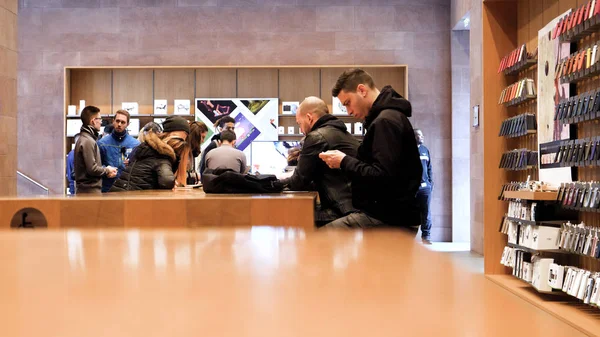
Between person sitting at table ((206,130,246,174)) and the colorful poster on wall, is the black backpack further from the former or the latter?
the colorful poster on wall

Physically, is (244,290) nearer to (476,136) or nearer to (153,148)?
(153,148)

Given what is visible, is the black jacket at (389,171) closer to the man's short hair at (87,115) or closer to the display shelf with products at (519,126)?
the display shelf with products at (519,126)

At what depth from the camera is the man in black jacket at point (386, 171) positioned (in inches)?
116

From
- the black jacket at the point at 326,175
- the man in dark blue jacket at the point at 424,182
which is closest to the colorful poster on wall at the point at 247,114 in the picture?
the man in dark blue jacket at the point at 424,182

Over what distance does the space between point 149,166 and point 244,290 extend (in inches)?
153

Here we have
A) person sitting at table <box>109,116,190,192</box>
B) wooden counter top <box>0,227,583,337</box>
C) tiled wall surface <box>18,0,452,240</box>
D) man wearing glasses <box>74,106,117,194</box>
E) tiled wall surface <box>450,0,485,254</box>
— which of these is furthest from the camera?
tiled wall surface <box>18,0,452,240</box>

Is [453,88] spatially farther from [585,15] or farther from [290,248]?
A: [290,248]

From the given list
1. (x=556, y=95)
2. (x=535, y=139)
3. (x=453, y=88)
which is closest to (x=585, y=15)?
(x=556, y=95)

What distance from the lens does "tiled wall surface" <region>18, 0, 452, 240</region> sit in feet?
33.1

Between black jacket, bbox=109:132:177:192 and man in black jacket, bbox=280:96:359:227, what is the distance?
1.19 meters

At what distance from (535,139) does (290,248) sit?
4.86 m

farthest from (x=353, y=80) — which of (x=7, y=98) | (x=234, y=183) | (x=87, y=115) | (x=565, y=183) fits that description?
(x=7, y=98)

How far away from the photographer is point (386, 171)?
293 centimetres

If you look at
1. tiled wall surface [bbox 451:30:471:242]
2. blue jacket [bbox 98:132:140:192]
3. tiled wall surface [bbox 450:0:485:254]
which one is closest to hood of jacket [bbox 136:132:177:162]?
blue jacket [bbox 98:132:140:192]
